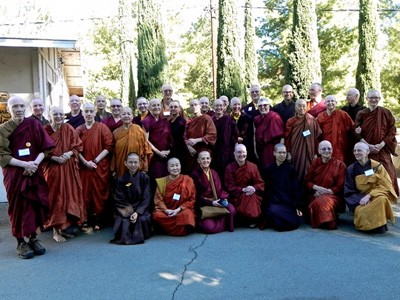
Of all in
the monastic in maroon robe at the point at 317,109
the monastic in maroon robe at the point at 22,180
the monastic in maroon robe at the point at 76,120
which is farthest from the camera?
the monastic in maroon robe at the point at 317,109

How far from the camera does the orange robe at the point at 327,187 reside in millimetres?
5691

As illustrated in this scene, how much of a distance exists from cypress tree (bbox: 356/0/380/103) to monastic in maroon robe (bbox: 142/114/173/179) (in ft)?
32.5

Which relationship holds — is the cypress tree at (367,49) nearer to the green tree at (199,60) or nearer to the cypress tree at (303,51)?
the cypress tree at (303,51)

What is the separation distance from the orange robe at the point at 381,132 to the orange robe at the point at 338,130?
224 mm

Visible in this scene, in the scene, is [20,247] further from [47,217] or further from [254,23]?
[254,23]

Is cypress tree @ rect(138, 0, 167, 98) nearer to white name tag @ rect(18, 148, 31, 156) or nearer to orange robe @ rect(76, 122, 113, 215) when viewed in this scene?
orange robe @ rect(76, 122, 113, 215)

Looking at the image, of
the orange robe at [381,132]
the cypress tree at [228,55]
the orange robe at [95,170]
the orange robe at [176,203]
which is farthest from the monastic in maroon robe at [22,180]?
the cypress tree at [228,55]

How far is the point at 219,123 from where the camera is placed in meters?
6.64

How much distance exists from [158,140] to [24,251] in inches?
94.1

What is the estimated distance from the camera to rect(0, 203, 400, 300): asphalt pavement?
3.73 m

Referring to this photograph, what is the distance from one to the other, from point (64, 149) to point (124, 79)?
18425mm

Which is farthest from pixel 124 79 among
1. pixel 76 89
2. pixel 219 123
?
pixel 219 123

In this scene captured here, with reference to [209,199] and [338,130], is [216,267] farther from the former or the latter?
→ [338,130]

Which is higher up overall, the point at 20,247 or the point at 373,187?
the point at 373,187
